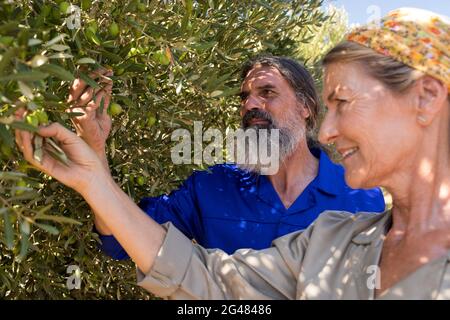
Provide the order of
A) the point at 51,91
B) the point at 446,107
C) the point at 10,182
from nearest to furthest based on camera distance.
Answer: the point at 446,107
the point at 51,91
the point at 10,182

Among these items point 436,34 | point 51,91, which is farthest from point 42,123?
point 436,34

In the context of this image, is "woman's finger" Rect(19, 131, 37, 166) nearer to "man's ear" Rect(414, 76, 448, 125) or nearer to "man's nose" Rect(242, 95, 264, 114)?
"man's ear" Rect(414, 76, 448, 125)

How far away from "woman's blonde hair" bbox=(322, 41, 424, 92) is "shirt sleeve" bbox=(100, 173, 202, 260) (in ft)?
4.48

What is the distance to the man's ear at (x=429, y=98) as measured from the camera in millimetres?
1768

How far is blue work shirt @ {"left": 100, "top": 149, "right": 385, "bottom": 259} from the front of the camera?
3.04 m

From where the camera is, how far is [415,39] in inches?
69.3

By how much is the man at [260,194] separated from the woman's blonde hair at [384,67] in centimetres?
126

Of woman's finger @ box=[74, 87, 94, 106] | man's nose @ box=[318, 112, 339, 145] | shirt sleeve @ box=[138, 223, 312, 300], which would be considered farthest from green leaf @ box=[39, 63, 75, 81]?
man's nose @ box=[318, 112, 339, 145]

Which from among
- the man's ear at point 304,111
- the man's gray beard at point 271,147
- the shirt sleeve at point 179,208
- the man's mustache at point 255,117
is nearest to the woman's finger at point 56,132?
the shirt sleeve at point 179,208

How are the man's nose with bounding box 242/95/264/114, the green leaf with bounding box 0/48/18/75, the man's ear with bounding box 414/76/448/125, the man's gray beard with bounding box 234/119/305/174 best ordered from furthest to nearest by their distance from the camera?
the man's nose with bounding box 242/95/264/114 → the man's gray beard with bounding box 234/119/305/174 → the man's ear with bounding box 414/76/448/125 → the green leaf with bounding box 0/48/18/75

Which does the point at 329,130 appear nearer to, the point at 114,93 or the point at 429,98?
the point at 429,98

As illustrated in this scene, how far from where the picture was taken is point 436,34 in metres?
1.77
